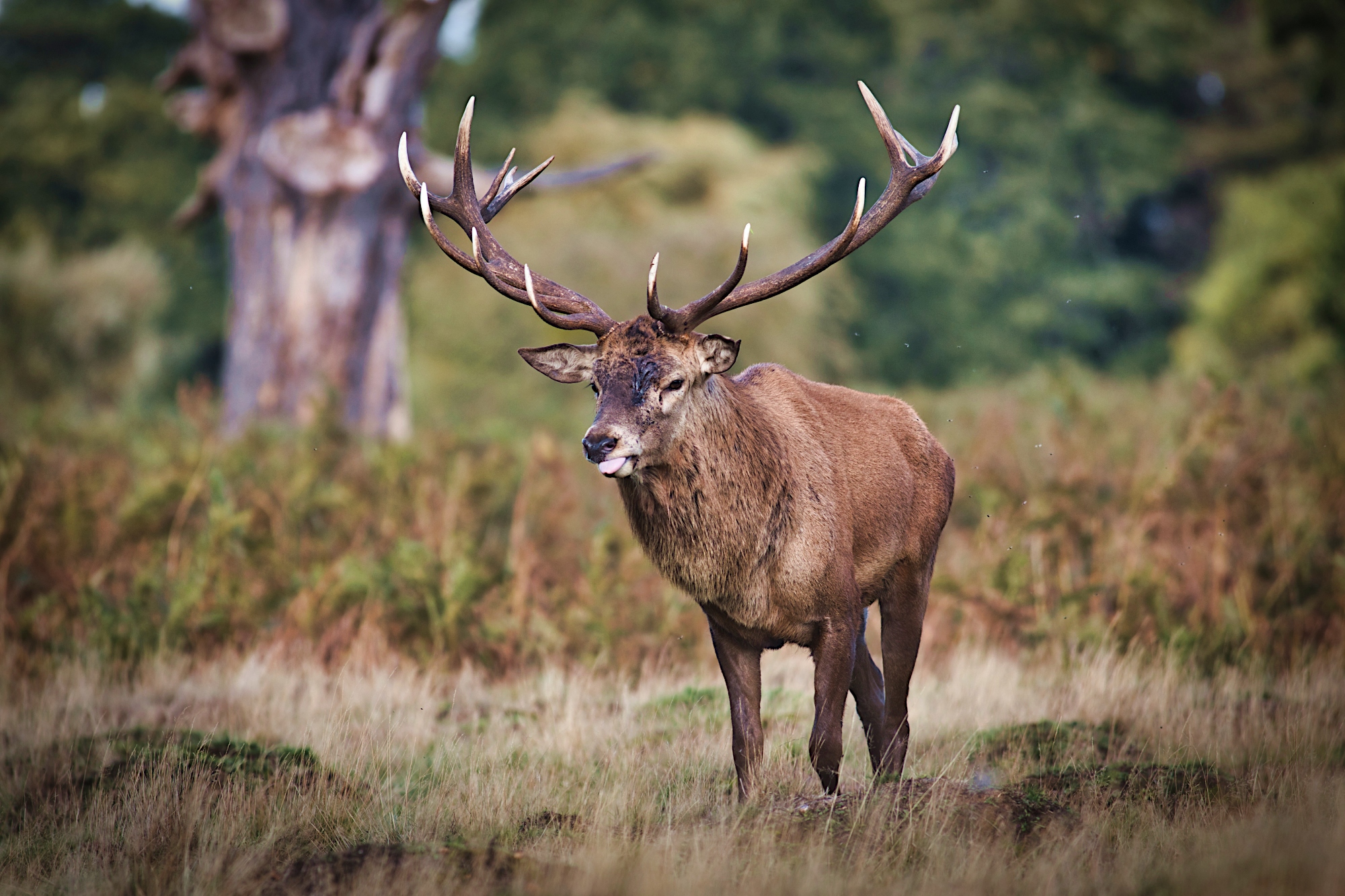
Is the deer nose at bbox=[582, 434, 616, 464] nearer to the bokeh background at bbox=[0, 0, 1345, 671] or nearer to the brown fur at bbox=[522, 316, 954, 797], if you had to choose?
the brown fur at bbox=[522, 316, 954, 797]

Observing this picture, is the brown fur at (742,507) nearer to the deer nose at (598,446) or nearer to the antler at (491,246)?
the deer nose at (598,446)

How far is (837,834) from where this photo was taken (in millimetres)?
4246

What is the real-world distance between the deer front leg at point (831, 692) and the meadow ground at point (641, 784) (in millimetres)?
144

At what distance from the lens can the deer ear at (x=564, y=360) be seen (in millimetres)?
5176

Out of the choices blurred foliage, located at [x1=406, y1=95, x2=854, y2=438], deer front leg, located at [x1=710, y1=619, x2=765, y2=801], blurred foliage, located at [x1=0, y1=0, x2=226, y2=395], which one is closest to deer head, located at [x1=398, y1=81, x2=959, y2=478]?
deer front leg, located at [x1=710, y1=619, x2=765, y2=801]

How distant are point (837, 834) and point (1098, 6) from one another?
3192 centimetres

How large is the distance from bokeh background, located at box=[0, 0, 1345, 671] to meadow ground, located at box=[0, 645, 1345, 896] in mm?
673

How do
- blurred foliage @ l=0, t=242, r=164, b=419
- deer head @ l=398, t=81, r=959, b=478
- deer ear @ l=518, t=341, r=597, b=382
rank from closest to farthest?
deer head @ l=398, t=81, r=959, b=478
deer ear @ l=518, t=341, r=597, b=382
blurred foliage @ l=0, t=242, r=164, b=419

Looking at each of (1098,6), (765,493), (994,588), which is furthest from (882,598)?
(1098,6)

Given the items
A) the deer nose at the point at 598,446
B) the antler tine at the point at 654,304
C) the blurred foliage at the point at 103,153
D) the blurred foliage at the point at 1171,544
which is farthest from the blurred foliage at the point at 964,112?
the deer nose at the point at 598,446

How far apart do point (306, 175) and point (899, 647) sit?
9581 millimetres

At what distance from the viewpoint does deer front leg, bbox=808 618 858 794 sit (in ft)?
15.9

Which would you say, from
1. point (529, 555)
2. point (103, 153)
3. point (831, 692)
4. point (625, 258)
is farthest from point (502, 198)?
point (103, 153)

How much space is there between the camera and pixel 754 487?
197 inches
